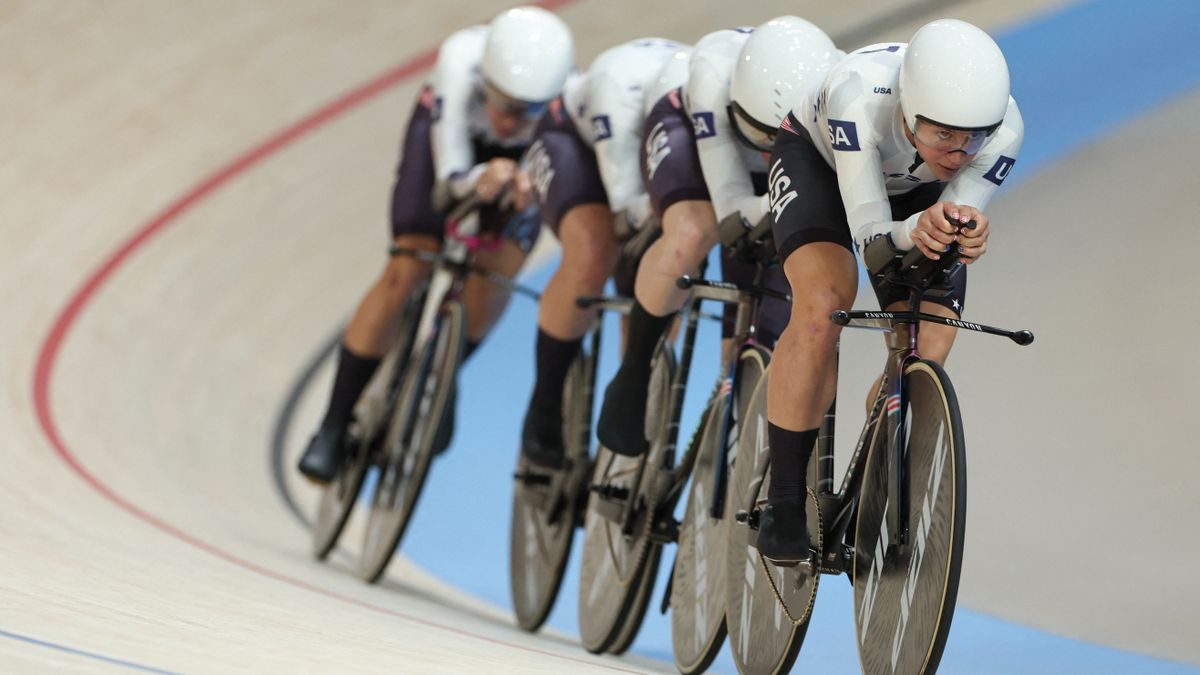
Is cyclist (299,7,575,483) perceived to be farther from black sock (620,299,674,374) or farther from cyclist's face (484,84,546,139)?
black sock (620,299,674,374)

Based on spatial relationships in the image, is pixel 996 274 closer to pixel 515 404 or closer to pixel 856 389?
pixel 856 389

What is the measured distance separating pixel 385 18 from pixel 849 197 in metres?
6.00

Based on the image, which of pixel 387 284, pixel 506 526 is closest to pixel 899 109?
pixel 387 284

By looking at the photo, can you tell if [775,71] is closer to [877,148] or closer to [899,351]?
[877,148]

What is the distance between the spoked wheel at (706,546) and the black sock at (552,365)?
805mm

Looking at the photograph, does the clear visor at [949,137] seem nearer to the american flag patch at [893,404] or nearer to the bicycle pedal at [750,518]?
the american flag patch at [893,404]

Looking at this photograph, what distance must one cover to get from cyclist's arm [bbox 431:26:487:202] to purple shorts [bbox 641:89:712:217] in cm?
110

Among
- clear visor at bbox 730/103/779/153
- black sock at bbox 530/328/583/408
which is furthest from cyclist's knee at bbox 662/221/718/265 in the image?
black sock at bbox 530/328/583/408

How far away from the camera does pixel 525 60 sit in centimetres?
456

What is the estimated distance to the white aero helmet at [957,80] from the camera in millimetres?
2645

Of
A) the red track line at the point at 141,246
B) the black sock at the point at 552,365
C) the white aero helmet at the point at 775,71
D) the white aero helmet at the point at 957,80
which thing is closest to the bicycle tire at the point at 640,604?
the red track line at the point at 141,246

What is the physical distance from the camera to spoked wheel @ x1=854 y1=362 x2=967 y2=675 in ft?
8.59

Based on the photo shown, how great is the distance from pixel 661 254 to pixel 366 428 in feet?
5.99

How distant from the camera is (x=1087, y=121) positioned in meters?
7.47
